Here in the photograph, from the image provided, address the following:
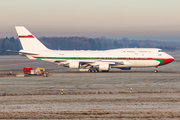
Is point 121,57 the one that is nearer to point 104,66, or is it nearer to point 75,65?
point 104,66

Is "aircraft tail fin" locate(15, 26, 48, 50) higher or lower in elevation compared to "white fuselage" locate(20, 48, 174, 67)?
higher

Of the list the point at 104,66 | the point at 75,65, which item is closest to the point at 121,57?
the point at 104,66

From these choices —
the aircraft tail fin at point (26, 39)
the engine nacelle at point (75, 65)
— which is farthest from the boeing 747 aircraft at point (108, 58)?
the aircraft tail fin at point (26, 39)

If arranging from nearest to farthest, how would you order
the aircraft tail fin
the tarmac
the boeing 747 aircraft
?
the tarmac → the boeing 747 aircraft → the aircraft tail fin

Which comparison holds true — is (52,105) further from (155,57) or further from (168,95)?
(155,57)

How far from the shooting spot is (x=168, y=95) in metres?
24.4

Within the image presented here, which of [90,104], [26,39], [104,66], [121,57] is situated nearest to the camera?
[90,104]

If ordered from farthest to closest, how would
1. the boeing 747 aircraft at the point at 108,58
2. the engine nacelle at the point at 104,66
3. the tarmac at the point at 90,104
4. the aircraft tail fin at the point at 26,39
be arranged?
the aircraft tail fin at the point at 26,39 < the boeing 747 aircraft at the point at 108,58 < the engine nacelle at the point at 104,66 < the tarmac at the point at 90,104

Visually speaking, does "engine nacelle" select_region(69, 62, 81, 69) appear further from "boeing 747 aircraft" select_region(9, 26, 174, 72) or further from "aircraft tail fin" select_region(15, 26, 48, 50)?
"aircraft tail fin" select_region(15, 26, 48, 50)

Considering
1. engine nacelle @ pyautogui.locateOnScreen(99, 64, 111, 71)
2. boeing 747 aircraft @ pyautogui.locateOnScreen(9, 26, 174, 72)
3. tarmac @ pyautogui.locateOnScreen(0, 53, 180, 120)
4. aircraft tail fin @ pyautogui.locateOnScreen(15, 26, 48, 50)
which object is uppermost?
aircraft tail fin @ pyautogui.locateOnScreen(15, 26, 48, 50)

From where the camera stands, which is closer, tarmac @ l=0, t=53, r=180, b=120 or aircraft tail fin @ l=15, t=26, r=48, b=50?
tarmac @ l=0, t=53, r=180, b=120

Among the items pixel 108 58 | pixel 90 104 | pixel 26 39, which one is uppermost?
pixel 26 39

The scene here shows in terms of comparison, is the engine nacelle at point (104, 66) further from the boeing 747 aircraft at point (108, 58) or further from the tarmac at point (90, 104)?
the tarmac at point (90, 104)

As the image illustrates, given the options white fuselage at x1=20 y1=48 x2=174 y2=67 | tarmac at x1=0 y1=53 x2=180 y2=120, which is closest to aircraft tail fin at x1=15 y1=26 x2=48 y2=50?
white fuselage at x1=20 y1=48 x2=174 y2=67
